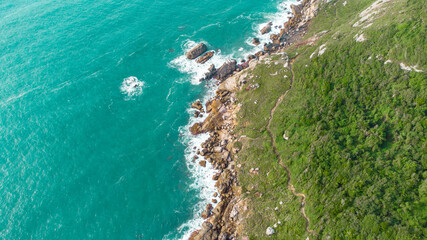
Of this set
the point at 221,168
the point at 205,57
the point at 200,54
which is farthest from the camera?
the point at 200,54

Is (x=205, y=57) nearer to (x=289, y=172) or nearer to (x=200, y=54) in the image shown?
(x=200, y=54)

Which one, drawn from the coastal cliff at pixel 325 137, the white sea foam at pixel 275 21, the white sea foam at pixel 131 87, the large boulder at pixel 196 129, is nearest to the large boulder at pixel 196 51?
the white sea foam at pixel 275 21

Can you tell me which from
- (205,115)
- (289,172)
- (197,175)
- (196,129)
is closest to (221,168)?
(197,175)

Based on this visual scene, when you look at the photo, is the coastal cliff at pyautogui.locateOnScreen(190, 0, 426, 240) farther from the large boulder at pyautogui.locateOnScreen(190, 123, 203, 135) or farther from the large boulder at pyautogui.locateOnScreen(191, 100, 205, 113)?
the large boulder at pyautogui.locateOnScreen(191, 100, 205, 113)

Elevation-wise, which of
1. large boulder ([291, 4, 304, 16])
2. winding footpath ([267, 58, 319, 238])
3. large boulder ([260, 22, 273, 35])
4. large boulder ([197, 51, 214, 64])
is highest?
large boulder ([291, 4, 304, 16])

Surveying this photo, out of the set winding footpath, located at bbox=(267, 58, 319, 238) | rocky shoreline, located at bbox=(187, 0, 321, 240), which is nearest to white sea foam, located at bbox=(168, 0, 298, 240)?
rocky shoreline, located at bbox=(187, 0, 321, 240)

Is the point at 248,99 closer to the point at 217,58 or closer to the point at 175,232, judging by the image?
the point at 217,58
